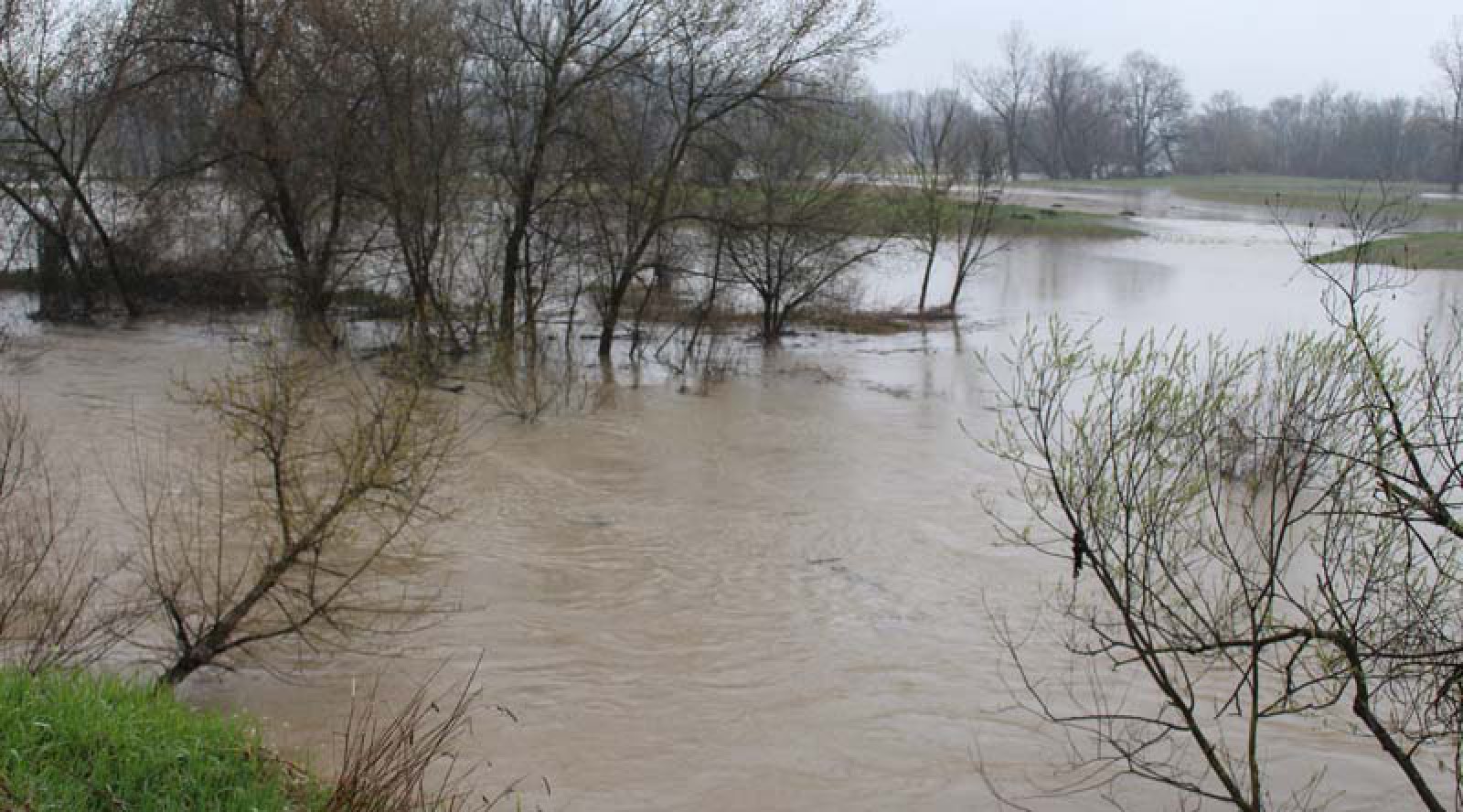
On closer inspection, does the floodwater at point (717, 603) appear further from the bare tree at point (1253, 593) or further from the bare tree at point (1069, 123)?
the bare tree at point (1069, 123)

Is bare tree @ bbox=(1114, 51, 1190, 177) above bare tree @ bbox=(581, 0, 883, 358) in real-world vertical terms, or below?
above

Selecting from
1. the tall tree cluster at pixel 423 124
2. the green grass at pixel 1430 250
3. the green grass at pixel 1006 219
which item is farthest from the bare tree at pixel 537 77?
the green grass at pixel 1430 250

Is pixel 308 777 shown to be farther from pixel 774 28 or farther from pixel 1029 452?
pixel 774 28

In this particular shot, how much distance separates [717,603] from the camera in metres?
12.1

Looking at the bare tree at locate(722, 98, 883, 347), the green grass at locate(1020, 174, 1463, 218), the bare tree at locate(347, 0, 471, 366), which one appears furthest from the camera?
the green grass at locate(1020, 174, 1463, 218)

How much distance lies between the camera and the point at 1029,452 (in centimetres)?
1753

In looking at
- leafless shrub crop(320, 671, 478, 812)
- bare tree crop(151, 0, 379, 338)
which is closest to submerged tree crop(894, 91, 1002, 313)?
bare tree crop(151, 0, 379, 338)

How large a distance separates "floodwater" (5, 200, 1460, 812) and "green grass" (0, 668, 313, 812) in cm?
138

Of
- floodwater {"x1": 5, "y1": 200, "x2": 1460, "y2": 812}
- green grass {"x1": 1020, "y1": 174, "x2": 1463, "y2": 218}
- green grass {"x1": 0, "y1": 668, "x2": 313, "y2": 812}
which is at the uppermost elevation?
green grass {"x1": 1020, "y1": 174, "x2": 1463, "y2": 218}

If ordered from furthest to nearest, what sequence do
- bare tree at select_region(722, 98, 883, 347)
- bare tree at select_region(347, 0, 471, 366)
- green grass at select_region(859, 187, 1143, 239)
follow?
green grass at select_region(859, 187, 1143, 239)
bare tree at select_region(722, 98, 883, 347)
bare tree at select_region(347, 0, 471, 366)

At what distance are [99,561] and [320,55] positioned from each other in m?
13.4

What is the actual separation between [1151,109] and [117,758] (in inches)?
5165

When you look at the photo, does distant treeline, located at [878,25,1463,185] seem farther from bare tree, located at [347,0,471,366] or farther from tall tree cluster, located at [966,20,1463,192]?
bare tree, located at [347,0,471,366]

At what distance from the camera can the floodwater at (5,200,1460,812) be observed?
8836 millimetres
